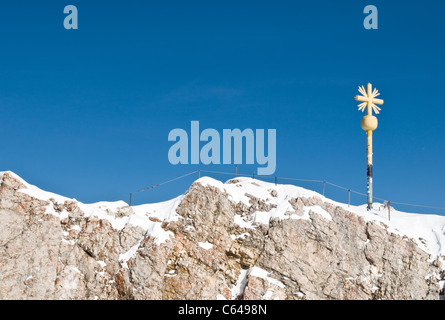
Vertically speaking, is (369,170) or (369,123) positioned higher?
(369,123)

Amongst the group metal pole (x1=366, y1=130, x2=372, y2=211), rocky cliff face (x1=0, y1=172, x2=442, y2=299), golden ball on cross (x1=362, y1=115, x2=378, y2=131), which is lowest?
rocky cliff face (x1=0, y1=172, x2=442, y2=299)

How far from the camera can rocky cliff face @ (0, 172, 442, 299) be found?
136 feet

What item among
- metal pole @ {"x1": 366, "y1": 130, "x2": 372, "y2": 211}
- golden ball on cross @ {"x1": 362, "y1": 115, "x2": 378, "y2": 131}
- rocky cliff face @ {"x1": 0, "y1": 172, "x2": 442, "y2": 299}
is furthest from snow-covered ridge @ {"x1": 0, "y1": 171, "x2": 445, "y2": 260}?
golden ball on cross @ {"x1": 362, "y1": 115, "x2": 378, "y2": 131}

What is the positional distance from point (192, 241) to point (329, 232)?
10342mm

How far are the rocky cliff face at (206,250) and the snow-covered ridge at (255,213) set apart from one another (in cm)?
12

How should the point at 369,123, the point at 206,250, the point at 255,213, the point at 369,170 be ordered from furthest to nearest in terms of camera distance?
the point at 369,170 < the point at 369,123 < the point at 255,213 < the point at 206,250

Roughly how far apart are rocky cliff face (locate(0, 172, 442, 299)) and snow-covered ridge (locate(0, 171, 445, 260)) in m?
0.12

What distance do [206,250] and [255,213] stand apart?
4.96m

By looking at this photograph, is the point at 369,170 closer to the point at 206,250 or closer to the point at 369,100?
the point at 369,100

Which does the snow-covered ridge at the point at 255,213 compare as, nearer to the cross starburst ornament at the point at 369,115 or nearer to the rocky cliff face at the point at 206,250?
the rocky cliff face at the point at 206,250

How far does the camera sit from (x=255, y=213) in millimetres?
45562

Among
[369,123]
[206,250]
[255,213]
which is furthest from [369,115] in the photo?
[206,250]

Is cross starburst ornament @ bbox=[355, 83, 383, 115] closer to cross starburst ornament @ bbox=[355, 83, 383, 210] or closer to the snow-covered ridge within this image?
cross starburst ornament @ bbox=[355, 83, 383, 210]

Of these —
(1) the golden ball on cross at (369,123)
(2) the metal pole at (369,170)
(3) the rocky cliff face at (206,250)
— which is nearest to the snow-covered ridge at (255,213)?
(3) the rocky cliff face at (206,250)
